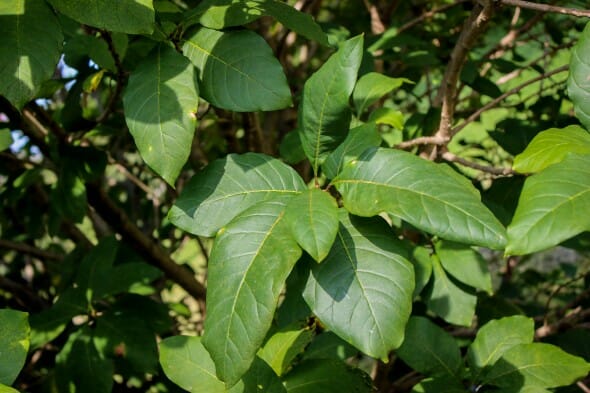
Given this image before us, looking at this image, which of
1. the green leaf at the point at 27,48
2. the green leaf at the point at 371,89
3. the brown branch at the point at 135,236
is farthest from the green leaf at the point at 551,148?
the brown branch at the point at 135,236

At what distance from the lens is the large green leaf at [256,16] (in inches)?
40.5

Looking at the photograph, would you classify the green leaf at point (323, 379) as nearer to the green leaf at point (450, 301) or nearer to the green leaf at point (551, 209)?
the green leaf at point (450, 301)

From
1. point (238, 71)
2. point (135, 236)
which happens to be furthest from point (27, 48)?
point (135, 236)

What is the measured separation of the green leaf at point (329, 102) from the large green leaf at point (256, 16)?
0.08 metres

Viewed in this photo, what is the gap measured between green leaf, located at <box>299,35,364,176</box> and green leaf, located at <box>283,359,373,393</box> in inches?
14.2

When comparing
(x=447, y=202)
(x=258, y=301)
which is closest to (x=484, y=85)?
(x=447, y=202)

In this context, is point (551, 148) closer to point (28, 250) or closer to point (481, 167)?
point (481, 167)

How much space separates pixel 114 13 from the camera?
0.93m

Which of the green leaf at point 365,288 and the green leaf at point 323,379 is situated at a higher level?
the green leaf at point 365,288

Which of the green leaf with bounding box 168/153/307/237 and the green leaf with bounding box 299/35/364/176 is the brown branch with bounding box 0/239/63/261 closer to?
the green leaf with bounding box 168/153/307/237

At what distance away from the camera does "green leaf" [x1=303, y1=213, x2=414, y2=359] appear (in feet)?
2.80

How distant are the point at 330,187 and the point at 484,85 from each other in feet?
2.94

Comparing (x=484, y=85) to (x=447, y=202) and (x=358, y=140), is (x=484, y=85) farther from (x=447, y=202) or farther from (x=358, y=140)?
(x=447, y=202)

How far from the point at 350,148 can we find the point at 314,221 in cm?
20
